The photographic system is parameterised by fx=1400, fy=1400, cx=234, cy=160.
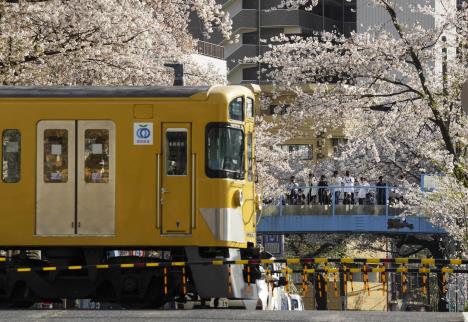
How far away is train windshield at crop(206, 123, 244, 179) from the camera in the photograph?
1978cm

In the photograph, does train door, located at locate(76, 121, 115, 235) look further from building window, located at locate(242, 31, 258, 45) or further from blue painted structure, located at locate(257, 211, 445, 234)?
building window, located at locate(242, 31, 258, 45)

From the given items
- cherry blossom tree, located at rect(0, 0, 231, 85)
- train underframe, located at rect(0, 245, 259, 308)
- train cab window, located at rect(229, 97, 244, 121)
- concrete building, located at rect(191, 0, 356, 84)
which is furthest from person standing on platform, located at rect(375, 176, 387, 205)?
concrete building, located at rect(191, 0, 356, 84)

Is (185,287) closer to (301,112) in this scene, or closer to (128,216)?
(128,216)

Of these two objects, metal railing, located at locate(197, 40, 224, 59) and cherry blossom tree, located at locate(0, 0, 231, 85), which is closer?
cherry blossom tree, located at locate(0, 0, 231, 85)

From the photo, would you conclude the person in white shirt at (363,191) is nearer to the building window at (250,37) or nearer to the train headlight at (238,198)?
the train headlight at (238,198)

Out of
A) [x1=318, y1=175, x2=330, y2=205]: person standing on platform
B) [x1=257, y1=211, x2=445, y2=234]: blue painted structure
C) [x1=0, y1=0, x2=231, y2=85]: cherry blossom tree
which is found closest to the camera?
[x1=0, y1=0, x2=231, y2=85]: cherry blossom tree

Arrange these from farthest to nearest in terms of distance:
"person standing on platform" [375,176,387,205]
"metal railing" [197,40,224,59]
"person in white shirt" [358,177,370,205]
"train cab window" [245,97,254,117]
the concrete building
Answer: the concrete building
"metal railing" [197,40,224,59]
"person in white shirt" [358,177,370,205]
"person standing on platform" [375,176,387,205]
"train cab window" [245,97,254,117]

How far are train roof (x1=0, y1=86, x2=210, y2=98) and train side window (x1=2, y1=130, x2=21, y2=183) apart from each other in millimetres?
560

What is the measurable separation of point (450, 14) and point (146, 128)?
11303mm

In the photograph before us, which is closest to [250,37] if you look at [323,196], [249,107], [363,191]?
[323,196]

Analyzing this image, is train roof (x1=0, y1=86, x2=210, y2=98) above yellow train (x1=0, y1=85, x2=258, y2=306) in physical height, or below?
above

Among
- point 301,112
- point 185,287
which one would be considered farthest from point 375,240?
point 185,287

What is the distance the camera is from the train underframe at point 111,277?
19.8 metres

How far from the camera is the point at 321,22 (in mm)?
78438
